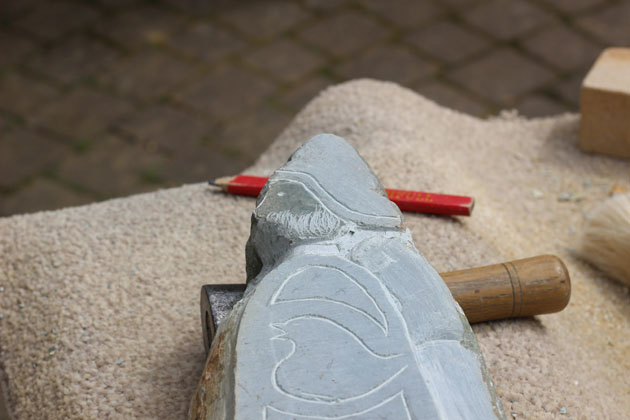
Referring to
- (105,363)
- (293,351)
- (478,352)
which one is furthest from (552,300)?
(105,363)

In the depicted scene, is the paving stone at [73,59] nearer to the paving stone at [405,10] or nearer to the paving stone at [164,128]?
the paving stone at [164,128]

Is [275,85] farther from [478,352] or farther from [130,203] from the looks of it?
[478,352]

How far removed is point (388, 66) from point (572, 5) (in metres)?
0.66

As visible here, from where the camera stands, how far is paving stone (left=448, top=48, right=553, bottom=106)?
2.25 metres

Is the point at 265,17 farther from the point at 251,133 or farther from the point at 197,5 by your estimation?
the point at 251,133

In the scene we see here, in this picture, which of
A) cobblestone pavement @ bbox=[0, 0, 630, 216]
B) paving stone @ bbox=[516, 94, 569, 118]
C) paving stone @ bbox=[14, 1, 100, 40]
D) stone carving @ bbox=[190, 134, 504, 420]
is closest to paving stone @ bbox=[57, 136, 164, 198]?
cobblestone pavement @ bbox=[0, 0, 630, 216]

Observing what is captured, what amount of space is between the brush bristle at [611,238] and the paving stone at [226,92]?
3.88ft

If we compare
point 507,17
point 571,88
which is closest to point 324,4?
point 507,17

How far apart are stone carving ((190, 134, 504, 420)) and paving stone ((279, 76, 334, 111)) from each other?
1377 mm

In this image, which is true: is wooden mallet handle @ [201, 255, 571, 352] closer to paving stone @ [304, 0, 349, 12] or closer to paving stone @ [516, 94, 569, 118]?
paving stone @ [516, 94, 569, 118]

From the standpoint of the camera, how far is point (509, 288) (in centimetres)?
105

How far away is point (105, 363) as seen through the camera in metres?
1.07

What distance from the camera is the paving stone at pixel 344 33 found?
242cm

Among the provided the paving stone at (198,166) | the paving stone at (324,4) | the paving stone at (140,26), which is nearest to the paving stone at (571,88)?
the paving stone at (324,4)
